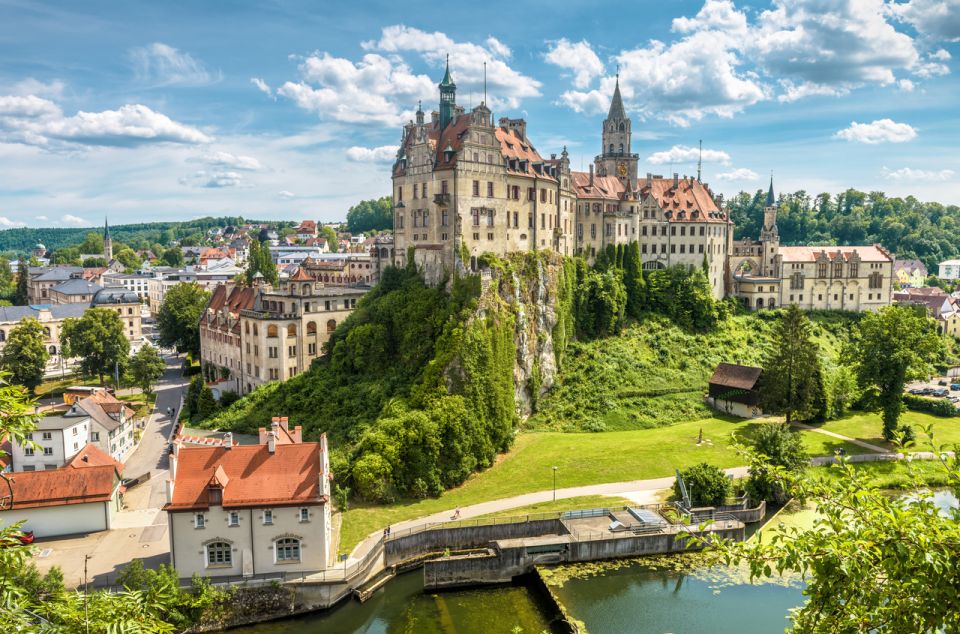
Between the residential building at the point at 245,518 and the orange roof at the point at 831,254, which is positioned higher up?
the orange roof at the point at 831,254

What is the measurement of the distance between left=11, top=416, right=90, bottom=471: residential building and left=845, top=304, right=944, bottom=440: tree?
60.9 meters

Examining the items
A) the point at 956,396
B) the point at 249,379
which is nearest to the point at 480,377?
the point at 249,379

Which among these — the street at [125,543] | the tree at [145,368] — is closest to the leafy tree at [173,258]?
the tree at [145,368]

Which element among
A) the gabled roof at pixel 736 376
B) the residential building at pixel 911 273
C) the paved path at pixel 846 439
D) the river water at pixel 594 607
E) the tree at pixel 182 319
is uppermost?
the residential building at pixel 911 273

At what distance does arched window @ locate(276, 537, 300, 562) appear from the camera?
1320 inches

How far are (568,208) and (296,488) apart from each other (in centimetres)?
4507

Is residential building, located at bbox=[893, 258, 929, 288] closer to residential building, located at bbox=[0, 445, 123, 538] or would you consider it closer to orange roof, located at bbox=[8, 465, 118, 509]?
orange roof, located at bbox=[8, 465, 118, 509]

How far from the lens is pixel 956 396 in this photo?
68.3 meters

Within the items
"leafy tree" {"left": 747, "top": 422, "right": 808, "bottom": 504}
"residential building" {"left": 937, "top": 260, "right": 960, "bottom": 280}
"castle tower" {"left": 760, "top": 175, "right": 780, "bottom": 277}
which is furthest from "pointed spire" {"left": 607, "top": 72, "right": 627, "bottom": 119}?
"residential building" {"left": 937, "top": 260, "right": 960, "bottom": 280}

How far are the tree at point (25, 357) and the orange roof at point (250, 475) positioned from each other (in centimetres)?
5011

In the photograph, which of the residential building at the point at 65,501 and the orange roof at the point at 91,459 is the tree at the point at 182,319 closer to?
the orange roof at the point at 91,459

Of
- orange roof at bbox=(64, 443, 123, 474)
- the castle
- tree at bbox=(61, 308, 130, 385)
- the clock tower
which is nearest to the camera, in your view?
orange roof at bbox=(64, 443, 123, 474)

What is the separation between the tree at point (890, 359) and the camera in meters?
53.9

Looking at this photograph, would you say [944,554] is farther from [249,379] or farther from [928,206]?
[928,206]
